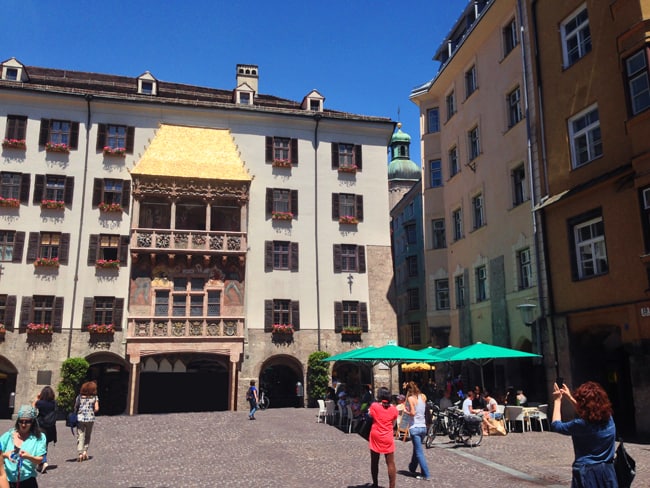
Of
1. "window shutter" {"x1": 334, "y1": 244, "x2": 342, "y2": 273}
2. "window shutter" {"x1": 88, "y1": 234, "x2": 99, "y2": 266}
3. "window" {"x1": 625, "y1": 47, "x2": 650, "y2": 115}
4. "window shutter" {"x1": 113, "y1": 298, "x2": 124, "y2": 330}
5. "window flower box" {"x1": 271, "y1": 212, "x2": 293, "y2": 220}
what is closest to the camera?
"window" {"x1": 625, "y1": 47, "x2": 650, "y2": 115}

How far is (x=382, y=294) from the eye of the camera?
34281 mm

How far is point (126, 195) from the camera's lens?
32375 mm

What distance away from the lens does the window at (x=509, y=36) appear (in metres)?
24.6

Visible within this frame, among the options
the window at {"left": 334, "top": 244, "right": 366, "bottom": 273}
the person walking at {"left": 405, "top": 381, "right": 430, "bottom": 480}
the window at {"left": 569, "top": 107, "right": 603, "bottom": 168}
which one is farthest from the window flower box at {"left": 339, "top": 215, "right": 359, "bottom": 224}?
the person walking at {"left": 405, "top": 381, "right": 430, "bottom": 480}

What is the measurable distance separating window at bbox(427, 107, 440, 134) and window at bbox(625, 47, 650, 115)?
1575 centimetres

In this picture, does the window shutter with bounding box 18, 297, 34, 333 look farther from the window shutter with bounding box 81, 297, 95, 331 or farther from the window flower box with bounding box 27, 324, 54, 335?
the window shutter with bounding box 81, 297, 95, 331

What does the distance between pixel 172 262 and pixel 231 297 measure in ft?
12.1

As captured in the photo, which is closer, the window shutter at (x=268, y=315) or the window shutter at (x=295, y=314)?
the window shutter at (x=268, y=315)

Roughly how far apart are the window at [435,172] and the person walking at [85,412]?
72.8 feet

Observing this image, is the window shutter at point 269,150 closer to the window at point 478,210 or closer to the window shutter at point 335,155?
the window shutter at point 335,155

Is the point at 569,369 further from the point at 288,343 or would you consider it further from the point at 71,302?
the point at 71,302

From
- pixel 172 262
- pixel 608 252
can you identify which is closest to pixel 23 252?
pixel 172 262

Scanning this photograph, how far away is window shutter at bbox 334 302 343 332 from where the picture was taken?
109 feet

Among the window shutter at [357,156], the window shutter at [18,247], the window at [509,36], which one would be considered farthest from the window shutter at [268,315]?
the window at [509,36]
